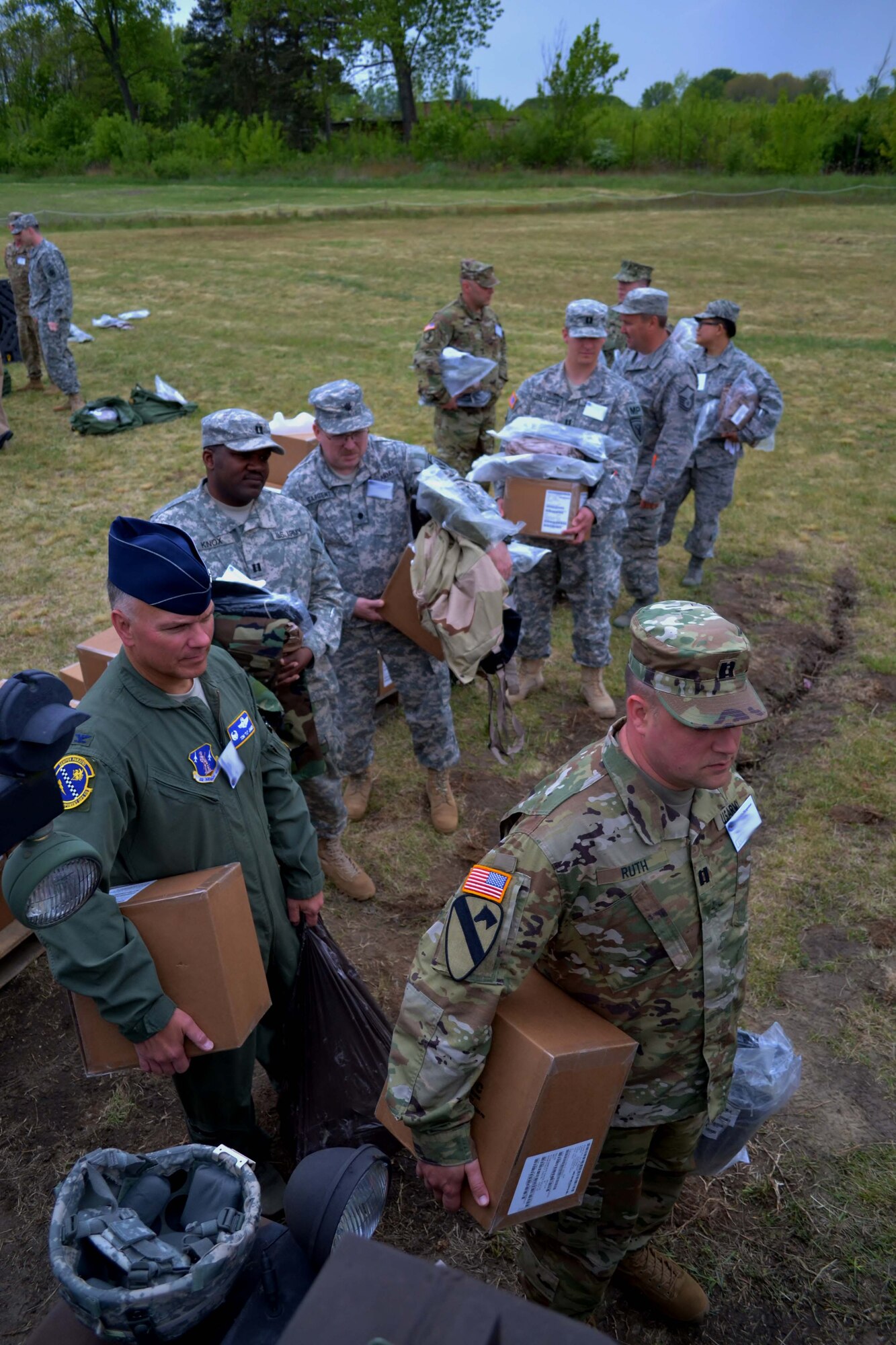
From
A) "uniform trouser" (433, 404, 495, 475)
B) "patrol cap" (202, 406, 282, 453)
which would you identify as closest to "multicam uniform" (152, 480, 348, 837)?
"patrol cap" (202, 406, 282, 453)

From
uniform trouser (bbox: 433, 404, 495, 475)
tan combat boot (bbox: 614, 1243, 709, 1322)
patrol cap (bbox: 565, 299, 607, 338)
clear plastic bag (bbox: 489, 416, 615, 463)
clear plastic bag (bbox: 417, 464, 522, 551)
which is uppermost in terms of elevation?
patrol cap (bbox: 565, 299, 607, 338)

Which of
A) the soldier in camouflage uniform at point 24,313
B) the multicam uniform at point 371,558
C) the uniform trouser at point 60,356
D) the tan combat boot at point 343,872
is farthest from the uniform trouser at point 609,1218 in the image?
the soldier in camouflage uniform at point 24,313

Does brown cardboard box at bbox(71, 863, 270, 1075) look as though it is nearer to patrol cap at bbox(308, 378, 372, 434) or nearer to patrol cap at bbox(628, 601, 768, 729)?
patrol cap at bbox(628, 601, 768, 729)

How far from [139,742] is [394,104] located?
60.6 meters

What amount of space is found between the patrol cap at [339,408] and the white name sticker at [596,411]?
156 centimetres

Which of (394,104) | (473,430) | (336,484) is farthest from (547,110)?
(336,484)

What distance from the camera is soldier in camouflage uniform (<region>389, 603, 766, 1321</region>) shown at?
192cm

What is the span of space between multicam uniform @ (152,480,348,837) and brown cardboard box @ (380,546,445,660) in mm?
367

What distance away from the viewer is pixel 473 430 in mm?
8016

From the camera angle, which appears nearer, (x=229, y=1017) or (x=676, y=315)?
(x=229, y=1017)

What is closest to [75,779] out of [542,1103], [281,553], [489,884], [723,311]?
[489,884]

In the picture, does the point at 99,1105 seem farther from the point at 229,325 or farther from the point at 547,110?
the point at 547,110

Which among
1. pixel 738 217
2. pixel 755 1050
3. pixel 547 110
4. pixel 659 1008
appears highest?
pixel 547 110

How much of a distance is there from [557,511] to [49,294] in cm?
816
